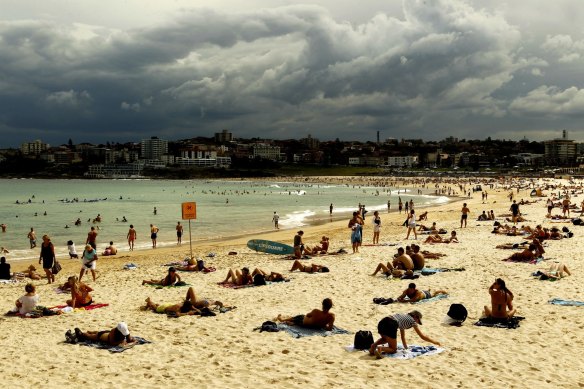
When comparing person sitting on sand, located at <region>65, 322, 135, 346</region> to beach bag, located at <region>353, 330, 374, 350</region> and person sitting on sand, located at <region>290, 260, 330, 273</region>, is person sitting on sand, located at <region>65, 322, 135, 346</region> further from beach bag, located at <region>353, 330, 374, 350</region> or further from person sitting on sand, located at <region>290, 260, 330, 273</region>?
person sitting on sand, located at <region>290, 260, 330, 273</region>

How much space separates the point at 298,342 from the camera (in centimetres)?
731

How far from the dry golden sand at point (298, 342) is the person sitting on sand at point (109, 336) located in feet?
0.62

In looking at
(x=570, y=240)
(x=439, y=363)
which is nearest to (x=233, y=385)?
(x=439, y=363)

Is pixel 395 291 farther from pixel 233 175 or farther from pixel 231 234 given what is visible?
pixel 233 175

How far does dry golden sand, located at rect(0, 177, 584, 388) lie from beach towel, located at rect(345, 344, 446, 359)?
132 millimetres

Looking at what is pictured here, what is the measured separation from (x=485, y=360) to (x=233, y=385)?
3.03 metres

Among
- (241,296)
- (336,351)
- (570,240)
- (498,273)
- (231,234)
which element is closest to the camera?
(336,351)

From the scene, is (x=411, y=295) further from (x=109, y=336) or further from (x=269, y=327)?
(x=109, y=336)

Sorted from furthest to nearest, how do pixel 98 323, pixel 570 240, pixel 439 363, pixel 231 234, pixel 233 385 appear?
1. pixel 231 234
2. pixel 570 240
3. pixel 98 323
4. pixel 439 363
5. pixel 233 385

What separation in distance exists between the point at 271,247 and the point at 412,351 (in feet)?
33.0

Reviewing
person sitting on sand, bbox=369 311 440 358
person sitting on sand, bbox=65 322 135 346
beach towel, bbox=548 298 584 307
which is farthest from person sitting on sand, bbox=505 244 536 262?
person sitting on sand, bbox=65 322 135 346

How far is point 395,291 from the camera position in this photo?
10.5 m

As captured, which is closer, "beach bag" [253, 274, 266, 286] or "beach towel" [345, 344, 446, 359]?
"beach towel" [345, 344, 446, 359]

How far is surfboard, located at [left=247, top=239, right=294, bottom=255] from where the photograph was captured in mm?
15953
